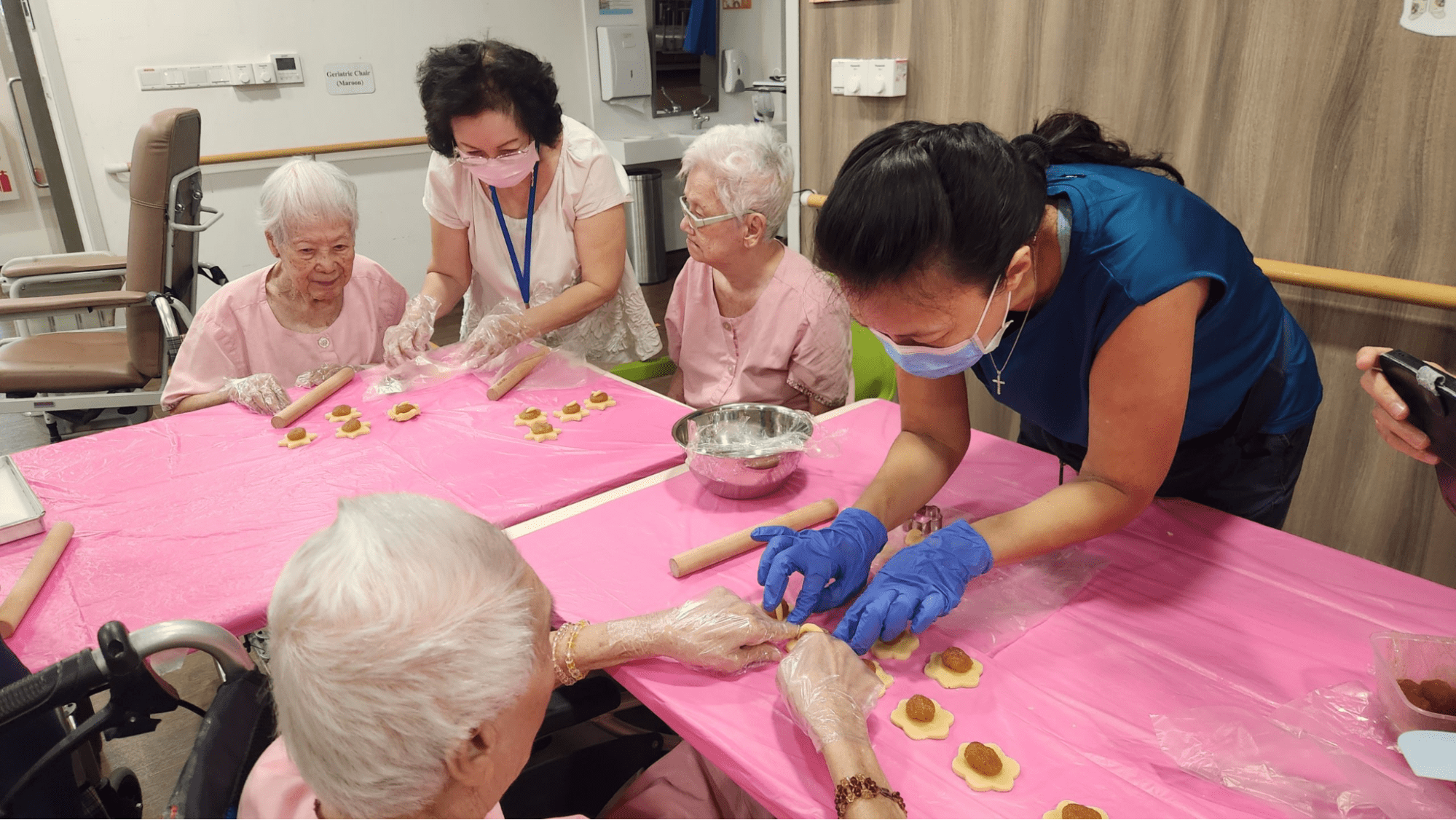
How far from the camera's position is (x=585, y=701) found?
4.35ft

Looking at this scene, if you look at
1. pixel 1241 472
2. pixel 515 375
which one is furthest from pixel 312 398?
pixel 1241 472

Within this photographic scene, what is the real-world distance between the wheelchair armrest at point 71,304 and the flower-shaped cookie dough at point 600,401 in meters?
1.79

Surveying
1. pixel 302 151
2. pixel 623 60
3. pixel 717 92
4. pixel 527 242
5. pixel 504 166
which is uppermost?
pixel 623 60

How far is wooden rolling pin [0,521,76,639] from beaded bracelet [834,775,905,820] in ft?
3.92

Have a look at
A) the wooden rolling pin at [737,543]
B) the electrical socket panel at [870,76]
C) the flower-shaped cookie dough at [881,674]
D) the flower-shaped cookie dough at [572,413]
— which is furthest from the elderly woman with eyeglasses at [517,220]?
the flower-shaped cookie dough at [881,674]

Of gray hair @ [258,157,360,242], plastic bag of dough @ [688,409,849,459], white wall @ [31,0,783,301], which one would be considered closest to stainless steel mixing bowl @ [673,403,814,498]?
plastic bag of dough @ [688,409,849,459]

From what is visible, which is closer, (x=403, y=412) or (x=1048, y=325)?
(x=1048, y=325)

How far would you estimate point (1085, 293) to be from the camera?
1.21 m

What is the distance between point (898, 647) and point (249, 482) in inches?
54.4

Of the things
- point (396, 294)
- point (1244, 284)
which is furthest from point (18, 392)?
point (1244, 284)

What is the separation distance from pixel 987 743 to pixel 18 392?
11.3 feet

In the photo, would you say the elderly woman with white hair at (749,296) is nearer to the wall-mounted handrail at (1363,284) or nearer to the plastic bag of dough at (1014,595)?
the wall-mounted handrail at (1363,284)

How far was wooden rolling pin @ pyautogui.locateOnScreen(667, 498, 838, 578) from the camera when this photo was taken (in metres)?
1.37

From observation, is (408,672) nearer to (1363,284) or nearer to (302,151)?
(1363,284)
